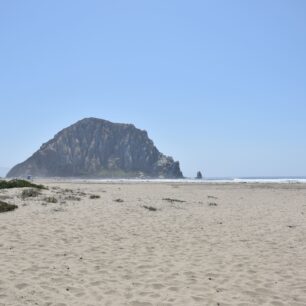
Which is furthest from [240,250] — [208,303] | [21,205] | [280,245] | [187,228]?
[21,205]

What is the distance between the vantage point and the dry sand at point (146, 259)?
373 inches

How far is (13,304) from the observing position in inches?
337

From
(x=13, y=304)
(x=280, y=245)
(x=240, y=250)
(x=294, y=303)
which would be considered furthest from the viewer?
(x=280, y=245)

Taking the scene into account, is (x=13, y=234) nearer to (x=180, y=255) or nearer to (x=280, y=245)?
(x=180, y=255)

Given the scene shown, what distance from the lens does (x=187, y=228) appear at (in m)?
19.3

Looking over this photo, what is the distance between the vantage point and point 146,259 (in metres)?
13.0

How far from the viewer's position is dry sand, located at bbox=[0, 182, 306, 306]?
373 inches

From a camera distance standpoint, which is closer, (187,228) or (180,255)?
(180,255)

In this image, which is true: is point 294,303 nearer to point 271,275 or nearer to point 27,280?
Result: point 271,275

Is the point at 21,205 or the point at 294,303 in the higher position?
the point at 21,205

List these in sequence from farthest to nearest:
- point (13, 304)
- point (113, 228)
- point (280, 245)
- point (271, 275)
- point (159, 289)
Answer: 1. point (113, 228)
2. point (280, 245)
3. point (271, 275)
4. point (159, 289)
5. point (13, 304)

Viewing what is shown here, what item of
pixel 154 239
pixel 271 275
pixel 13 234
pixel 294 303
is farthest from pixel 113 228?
pixel 294 303

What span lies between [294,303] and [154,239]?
788cm

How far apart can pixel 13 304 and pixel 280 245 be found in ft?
36.1
